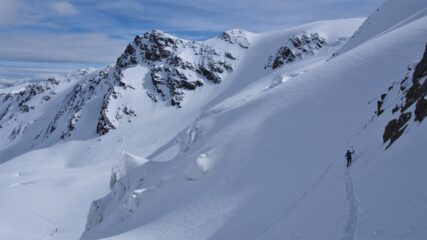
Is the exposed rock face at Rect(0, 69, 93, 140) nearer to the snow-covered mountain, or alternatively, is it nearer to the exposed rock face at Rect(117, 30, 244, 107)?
the exposed rock face at Rect(117, 30, 244, 107)

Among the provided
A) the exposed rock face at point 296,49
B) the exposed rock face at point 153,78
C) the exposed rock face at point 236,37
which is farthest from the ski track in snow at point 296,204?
the exposed rock face at point 236,37

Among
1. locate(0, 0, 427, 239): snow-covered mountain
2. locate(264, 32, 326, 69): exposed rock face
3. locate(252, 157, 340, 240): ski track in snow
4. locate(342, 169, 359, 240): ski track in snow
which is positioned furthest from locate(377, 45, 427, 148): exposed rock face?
locate(264, 32, 326, 69): exposed rock face

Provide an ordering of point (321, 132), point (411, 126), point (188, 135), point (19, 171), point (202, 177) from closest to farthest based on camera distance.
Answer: point (411, 126)
point (321, 132)
point (202, 177)
point (188, 135)
point (19, 171)

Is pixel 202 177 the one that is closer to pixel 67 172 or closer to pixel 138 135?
pixel 67 172

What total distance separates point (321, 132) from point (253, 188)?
624cm

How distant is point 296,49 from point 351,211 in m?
102

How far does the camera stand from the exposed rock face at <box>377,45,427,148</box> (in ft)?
57.9

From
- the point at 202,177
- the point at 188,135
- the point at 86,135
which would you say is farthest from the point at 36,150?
the point at 202,177

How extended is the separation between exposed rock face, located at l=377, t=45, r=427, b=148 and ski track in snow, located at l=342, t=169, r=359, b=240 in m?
2.37

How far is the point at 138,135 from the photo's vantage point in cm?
10594

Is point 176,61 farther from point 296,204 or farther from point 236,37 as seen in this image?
point 296,204

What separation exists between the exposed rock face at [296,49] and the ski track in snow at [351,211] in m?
95.0

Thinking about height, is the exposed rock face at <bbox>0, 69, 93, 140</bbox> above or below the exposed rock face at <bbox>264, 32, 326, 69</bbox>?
below

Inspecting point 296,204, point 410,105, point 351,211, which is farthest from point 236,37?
point 351,211
